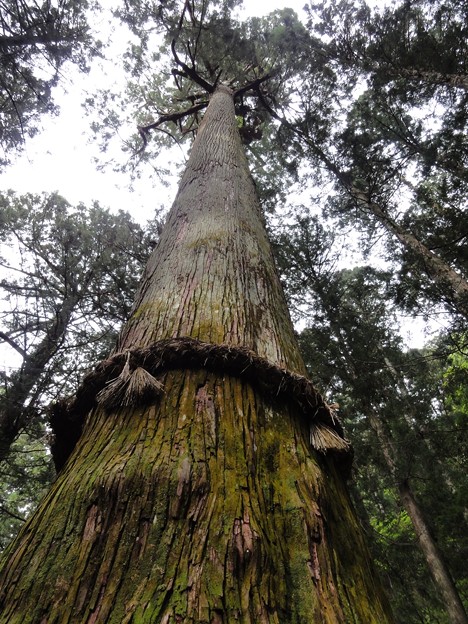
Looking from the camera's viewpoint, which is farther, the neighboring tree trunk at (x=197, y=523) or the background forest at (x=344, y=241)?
the background forest at (x=344, y=241)

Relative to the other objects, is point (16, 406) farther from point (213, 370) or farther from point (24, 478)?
point (213, 370)

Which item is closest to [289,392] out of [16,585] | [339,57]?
[16,585]

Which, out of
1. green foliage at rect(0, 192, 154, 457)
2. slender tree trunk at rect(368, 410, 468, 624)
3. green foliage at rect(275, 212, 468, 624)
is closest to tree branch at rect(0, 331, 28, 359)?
green foliage at rect(0, 192, 154, 457)

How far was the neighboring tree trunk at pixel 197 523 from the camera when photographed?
763 mm

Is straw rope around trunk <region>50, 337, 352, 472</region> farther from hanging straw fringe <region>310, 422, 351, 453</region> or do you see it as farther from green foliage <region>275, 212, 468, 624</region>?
green foliage <region>275, 212, 468, 624</region>

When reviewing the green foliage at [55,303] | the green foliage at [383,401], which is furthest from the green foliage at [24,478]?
the green foliage at [383,401]

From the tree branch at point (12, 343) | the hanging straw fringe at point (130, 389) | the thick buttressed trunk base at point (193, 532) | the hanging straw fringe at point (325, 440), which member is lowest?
the thick buttressed trunk base at point (193, 532)

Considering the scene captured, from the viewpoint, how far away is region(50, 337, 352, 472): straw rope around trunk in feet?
4.14

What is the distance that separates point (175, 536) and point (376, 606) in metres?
0.53

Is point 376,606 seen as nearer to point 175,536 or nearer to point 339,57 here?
point 175,536

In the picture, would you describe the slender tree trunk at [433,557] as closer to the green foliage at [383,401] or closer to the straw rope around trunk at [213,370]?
the green foliage at [383,401]

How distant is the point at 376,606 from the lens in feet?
3.10

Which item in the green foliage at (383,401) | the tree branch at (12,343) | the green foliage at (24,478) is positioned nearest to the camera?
the green foliage at (24,478)

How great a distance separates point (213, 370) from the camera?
1314 mm
